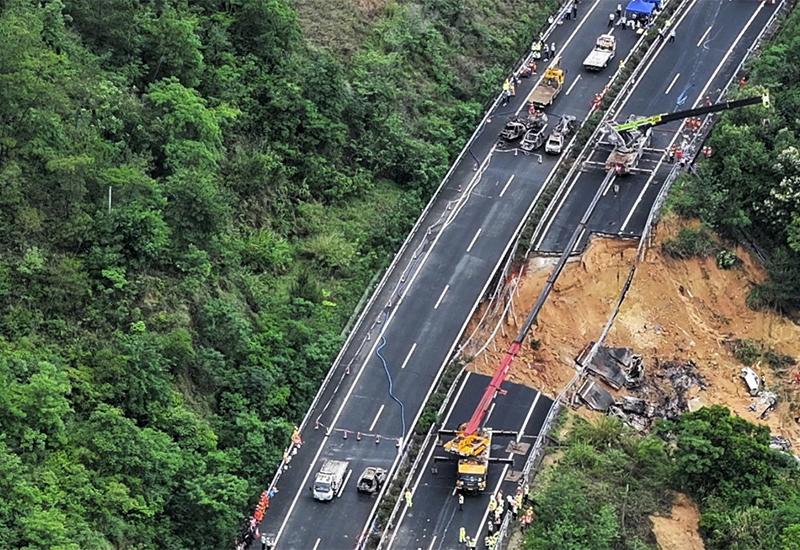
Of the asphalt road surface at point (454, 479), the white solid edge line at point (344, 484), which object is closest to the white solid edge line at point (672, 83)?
the asphalt road surface at point (454, 479)

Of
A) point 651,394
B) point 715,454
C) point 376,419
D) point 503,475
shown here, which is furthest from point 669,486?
point 376,419

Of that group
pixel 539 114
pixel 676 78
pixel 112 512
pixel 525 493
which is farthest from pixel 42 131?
pixel 676 78

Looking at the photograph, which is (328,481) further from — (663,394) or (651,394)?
(663,394)

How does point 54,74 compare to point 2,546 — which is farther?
point 54,74

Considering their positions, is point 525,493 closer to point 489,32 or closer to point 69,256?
point 69,256

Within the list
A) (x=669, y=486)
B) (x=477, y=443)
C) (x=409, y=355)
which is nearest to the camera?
(x=477, y=443)

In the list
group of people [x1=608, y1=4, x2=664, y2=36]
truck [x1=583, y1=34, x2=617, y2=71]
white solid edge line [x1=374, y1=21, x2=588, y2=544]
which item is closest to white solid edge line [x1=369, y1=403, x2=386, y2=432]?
white solid edge line [x1=374, y1=21, x2=588, y2=544]
